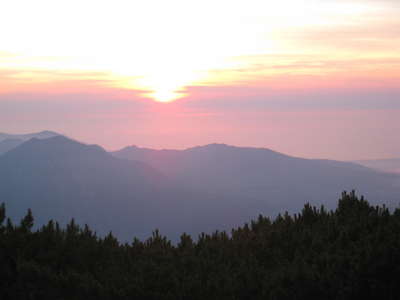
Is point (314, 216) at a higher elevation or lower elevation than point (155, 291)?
higher

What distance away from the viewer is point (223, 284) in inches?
409

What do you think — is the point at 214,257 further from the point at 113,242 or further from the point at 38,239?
the point at 38,239

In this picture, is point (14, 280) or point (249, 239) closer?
point (14, 280)

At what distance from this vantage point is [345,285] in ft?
32.3

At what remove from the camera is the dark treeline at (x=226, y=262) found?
391 inches

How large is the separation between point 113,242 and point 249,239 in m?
3.31

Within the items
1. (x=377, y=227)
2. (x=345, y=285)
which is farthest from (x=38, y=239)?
(x=377, y=227)

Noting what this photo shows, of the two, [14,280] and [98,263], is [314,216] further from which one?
[14,280]

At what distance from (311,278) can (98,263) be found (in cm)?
486

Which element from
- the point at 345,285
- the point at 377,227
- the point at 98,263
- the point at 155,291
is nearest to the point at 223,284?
the point at 155,291

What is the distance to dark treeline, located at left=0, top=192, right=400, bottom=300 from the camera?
9.92 m

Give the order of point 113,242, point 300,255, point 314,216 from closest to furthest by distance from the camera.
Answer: point 300,255 → point 113,242 → point 314,216

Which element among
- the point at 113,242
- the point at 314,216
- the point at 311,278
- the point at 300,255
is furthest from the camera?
the point at 314,216

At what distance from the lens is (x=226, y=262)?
38.7 ft
